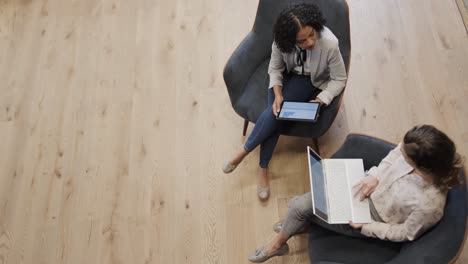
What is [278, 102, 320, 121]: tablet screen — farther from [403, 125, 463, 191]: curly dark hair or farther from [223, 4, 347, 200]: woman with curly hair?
[403, 125, 463, 191]: curly dark hair

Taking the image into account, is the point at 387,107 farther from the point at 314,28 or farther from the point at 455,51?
the point at 314,28

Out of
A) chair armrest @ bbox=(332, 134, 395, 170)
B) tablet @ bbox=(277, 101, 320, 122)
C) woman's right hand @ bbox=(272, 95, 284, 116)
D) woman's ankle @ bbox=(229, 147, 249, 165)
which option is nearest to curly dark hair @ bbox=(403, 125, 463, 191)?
chair armrest @ bbox=(332, 134, 395, 170)

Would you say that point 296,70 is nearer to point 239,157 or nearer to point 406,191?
point 239,157

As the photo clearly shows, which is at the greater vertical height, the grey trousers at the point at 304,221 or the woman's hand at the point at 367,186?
the woman's hand at the point at 367,186

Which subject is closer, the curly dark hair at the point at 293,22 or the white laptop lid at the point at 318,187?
the white laptop lid at the point at 318,187

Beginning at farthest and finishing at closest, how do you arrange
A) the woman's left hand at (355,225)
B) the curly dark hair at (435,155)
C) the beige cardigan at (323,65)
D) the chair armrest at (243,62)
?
the chair armrest at (243,62), the beige cardigan at (323,65), the woman's left hand at (355,225), the curly dark hair at (435,155)

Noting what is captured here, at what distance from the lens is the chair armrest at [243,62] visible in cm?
258

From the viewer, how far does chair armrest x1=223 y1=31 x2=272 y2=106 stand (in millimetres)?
2580

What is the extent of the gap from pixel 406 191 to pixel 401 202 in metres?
0.05

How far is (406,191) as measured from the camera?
70.7 inches

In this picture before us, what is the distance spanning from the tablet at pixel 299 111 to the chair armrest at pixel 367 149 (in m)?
0.25

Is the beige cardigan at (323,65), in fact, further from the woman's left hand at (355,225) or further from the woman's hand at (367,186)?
the woman's left hand at (355,225)

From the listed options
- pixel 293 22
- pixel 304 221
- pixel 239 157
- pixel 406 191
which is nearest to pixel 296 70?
pixel 293 22

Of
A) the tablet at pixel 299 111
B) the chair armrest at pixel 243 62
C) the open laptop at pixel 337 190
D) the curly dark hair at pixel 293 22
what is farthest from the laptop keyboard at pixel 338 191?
the chair armrest at pixel 243 62
